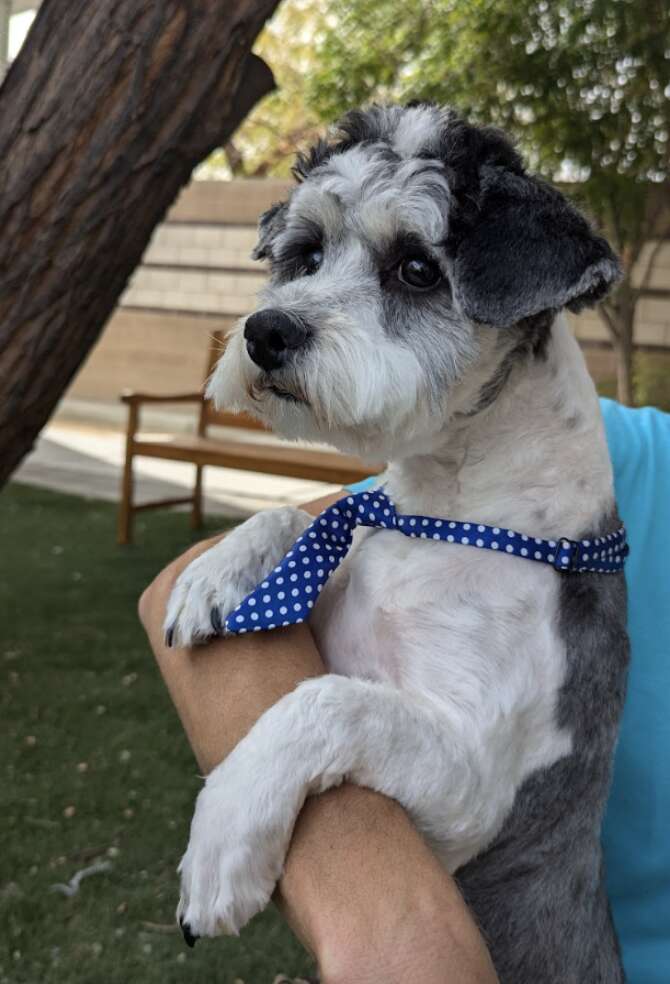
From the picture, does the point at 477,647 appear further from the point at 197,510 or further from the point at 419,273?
the point at 197,510

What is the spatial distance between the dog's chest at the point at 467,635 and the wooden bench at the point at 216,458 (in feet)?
15.1

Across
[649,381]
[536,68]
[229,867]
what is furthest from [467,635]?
[649,381]

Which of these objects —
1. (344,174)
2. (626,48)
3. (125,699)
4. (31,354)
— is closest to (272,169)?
(626,48)

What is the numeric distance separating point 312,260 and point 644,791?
1226 millimetres

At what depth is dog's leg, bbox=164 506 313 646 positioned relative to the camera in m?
1.83

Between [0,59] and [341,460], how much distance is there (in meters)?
3.85

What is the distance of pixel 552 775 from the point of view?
179 centimetres

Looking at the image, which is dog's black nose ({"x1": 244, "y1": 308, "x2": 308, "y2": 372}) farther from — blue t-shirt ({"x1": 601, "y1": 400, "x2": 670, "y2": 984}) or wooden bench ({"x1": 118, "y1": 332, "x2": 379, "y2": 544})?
wooden bench ({"x1": 118, "y1": 332, "x2": 379, "y2": 544})

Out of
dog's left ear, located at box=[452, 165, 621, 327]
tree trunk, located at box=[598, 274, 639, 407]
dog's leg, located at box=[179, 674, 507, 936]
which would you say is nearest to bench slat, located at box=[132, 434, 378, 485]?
tree trunk, located at box=[598, 274, 639, 407]

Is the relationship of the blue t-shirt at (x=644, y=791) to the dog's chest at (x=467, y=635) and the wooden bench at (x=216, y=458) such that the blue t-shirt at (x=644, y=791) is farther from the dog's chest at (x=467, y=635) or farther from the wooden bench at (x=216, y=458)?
the wooden bench at (x=216, y=458)

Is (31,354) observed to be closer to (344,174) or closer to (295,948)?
(344,174)

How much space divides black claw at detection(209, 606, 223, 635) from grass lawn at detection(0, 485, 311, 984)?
1759mm

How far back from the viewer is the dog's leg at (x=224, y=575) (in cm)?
183

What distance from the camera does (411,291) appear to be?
76.1 inches
